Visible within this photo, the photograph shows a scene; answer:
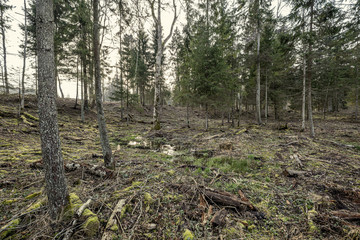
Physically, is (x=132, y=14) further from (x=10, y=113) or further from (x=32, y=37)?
(x=32, y=37)

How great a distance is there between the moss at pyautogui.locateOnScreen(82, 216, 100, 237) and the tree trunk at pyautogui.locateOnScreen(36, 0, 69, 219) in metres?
0.57

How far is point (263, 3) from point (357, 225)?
1808cm

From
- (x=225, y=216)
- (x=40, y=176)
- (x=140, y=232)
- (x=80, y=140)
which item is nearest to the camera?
(x=140, y=232)

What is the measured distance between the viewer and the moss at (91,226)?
215cm

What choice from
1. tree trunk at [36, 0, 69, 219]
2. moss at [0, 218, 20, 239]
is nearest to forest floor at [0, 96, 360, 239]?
moss at [0, 218, 20, 239]

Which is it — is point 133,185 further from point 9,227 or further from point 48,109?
point 48,109

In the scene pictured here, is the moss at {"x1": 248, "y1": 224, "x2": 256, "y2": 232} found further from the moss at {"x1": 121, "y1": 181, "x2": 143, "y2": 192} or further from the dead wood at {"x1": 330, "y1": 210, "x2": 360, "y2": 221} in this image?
the moss at {"x1": 121, "y1": 181, "x2": 143, "y2": 192}

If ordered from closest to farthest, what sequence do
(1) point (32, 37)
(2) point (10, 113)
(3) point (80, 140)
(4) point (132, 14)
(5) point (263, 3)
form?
(4) point (132, 14) < (3) point (80, 140) < (2) point (10, 113) < (5) point (263, 3) < (1) point (32, 37)

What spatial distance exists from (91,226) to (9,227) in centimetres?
117

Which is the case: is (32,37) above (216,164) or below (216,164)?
above

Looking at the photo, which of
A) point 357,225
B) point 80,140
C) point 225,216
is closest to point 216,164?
point 225,216

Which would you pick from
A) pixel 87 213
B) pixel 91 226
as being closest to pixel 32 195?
pixel 87 213

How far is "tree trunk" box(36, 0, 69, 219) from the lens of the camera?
85.0 inches

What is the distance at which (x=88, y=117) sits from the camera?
51.1 feet
